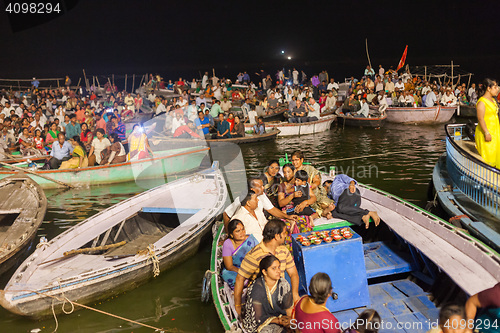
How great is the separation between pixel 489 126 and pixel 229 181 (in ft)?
27.2

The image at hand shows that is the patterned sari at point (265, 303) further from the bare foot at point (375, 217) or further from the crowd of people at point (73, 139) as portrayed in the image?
the crowd of people at point (73, 139)

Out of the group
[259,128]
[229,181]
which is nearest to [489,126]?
[229,181]

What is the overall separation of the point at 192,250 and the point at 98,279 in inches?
84.5

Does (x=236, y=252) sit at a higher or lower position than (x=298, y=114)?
Answer: lower

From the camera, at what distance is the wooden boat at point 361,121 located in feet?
67.6

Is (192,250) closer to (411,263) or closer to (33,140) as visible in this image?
(411,263)

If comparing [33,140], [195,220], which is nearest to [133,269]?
[195,220]

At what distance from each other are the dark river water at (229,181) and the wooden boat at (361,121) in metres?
0.43

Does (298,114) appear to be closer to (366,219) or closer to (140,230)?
(140,230)

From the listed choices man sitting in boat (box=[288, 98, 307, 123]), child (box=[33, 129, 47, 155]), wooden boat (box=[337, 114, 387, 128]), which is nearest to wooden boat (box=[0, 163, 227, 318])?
child (box=[33, 129, 47, 155])

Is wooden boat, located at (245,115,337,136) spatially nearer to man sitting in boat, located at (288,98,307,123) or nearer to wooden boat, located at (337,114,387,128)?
man sitting in boat, located at (288,98,307,123)

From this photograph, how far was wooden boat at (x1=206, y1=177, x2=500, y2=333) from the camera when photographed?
15.4 feet

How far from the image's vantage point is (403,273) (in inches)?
232

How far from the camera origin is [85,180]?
12.4 metres
